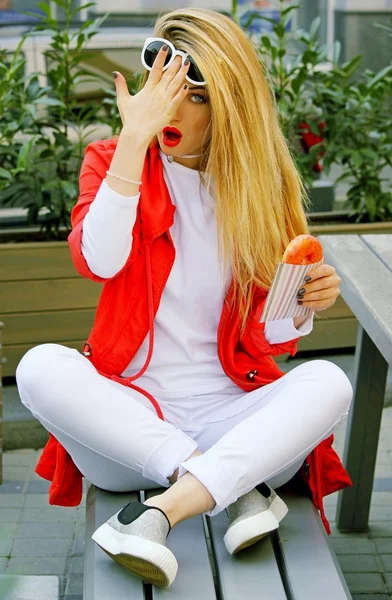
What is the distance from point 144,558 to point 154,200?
0.93 meters

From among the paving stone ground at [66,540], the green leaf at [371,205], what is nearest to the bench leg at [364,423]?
the paving stone ground at [66,540]

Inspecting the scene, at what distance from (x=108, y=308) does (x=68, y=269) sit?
1495 millimetres

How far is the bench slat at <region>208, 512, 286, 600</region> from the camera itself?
6.20 feet

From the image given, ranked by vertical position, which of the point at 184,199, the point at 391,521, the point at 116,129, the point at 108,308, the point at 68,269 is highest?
the point at 184,199

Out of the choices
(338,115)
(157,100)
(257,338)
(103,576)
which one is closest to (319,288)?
(257,338)

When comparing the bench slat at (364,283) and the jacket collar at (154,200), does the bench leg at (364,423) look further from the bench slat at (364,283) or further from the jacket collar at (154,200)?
the jacket collar at (154,200)

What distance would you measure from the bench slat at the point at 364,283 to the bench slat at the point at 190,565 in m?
0.59

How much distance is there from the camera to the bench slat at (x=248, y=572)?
1.89 m

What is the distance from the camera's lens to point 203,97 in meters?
2.31

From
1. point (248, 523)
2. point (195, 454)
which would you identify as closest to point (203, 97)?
point (195, 454)

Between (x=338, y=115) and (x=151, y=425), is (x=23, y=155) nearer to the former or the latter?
(x=338, y=115)

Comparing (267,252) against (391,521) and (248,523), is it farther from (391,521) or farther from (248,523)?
(391,521)

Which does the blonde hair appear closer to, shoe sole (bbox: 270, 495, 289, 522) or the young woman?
the young woman

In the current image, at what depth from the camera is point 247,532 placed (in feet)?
6.63
